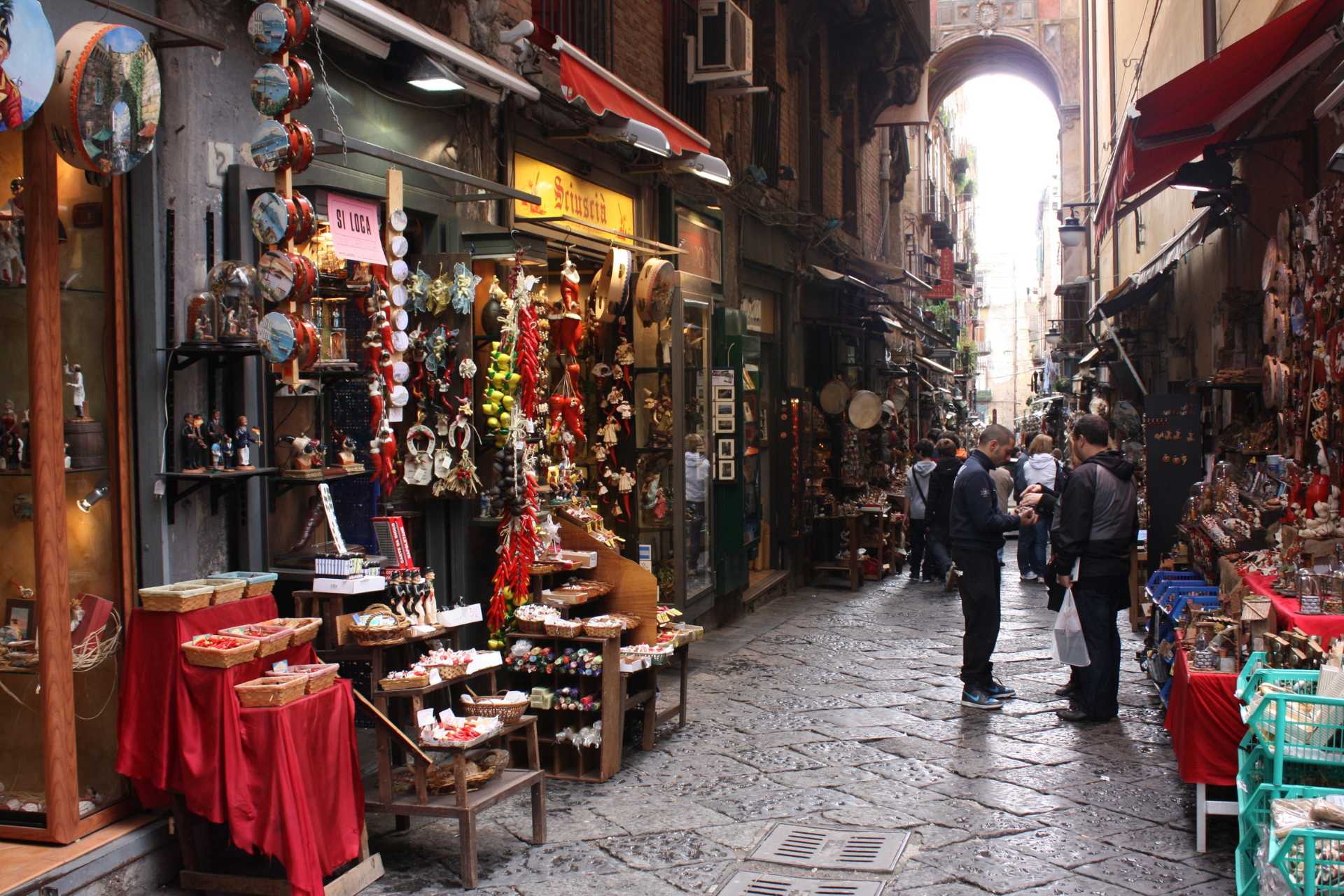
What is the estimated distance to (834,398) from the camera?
48.4 feet

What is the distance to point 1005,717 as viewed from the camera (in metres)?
7.08

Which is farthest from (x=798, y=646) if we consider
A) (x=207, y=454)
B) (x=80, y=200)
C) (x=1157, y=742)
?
(x=80, y=200)

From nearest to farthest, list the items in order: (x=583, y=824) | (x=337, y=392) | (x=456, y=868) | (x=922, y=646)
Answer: (x=456, y=868), (x=583, y=824), (x=337, y=392), (x=922, y=646)

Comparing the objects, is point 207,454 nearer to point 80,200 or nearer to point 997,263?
point 80,200

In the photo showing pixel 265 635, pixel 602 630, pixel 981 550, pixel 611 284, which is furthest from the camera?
pixel 611 284

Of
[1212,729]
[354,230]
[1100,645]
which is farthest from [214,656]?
[1100,645]

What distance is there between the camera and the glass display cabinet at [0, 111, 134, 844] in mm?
4086

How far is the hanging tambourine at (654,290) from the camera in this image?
8031 millimetres

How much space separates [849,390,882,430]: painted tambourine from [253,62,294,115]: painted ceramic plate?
11254 mm

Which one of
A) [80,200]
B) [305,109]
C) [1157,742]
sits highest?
[305,109]

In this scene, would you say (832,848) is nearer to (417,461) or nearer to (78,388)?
(417,461)

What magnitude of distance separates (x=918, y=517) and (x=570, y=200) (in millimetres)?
7574

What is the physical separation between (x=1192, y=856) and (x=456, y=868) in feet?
10.3

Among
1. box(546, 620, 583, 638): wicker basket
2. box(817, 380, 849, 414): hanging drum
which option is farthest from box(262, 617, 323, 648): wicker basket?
box(817, 380, 849, 414): hanging drum
